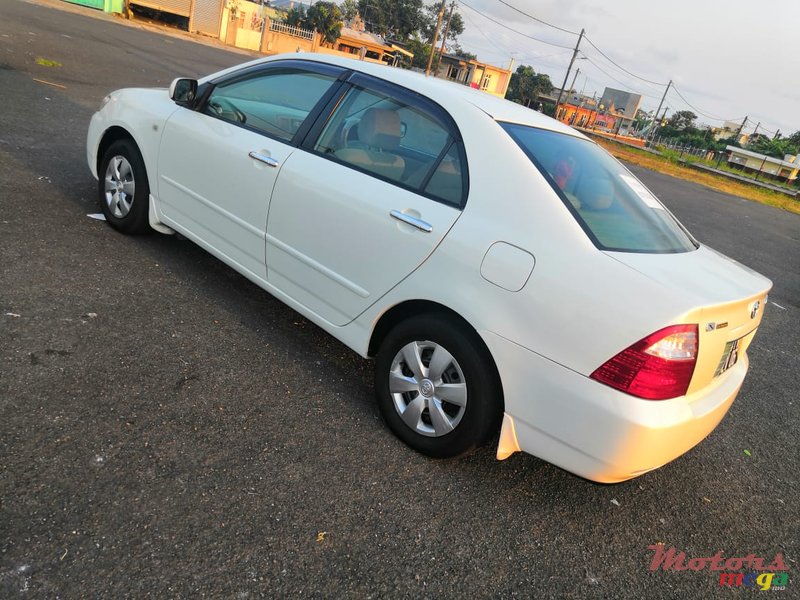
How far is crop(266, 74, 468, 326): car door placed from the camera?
2.72m

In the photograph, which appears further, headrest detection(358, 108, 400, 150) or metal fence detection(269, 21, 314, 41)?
metal fence detection(269, 21, 314, 41)

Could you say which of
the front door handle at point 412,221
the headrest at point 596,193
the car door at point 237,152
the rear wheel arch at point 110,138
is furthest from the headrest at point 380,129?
the rear wheel arch at point 110,138

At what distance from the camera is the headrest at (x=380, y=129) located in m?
3.03

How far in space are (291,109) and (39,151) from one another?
404 cm

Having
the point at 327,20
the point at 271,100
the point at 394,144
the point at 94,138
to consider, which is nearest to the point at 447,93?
the point at 394,144

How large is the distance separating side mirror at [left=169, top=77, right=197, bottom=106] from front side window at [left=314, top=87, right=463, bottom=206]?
1270 mm

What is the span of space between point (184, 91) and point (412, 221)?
2192 millimetres

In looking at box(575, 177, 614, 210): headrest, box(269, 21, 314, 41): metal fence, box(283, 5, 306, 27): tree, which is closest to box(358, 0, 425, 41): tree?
box(283, 5, 306, 27): tree

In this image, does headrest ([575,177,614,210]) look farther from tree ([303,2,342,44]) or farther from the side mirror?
tree ([303,2,342,44])

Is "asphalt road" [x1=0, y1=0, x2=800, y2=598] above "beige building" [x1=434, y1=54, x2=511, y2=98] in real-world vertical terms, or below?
below

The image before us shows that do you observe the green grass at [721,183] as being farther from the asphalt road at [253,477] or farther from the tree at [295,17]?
the tree at [295,17]

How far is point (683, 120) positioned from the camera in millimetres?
99188

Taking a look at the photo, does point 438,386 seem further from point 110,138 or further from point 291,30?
point 291,30

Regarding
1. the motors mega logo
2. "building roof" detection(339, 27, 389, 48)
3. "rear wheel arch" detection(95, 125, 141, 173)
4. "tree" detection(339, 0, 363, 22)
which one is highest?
"tree" detection(339, 0, 363, 22)
